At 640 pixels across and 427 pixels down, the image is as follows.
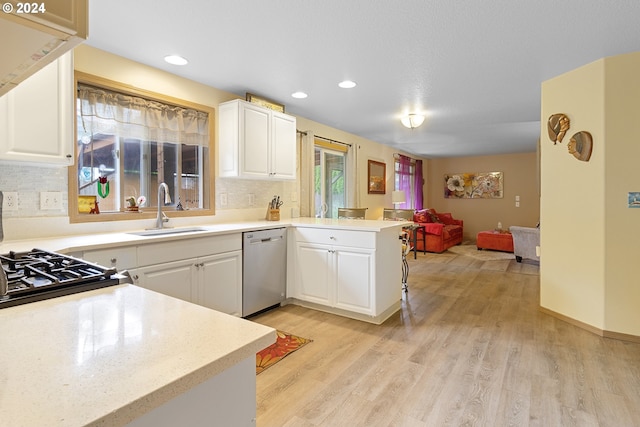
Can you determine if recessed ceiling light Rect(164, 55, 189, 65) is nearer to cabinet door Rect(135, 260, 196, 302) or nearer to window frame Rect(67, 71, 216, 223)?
window frame Rect(67, 71, 216, 223)

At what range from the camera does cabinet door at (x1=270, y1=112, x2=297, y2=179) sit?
3699 millimetres

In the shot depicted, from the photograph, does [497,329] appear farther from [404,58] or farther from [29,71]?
[29,71]

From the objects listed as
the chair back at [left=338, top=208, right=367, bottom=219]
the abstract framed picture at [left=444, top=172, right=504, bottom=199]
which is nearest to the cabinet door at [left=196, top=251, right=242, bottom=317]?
the chair back at [left=338, top=208, right=367, bottom=219]

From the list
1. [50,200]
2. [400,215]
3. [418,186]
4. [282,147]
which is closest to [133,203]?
[50,200]

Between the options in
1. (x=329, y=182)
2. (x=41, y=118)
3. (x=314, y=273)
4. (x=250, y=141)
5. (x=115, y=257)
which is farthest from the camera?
(x=329, y=182)

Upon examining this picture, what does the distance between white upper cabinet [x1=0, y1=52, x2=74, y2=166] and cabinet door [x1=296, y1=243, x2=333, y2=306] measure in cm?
203

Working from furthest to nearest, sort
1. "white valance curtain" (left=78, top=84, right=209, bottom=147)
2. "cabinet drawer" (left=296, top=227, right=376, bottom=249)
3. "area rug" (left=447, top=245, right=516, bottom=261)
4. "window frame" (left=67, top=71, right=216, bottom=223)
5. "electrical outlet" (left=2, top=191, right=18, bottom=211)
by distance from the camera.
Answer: "area rug" (left=447, top=245, right=516, bottom=261), "cabinet drawer" (left=296, top=227, right=376, bottom=249), "white valance curtain" (left=78, top=84, right=209, bottom=147), "window frame" (left=67, top=71, right=216, bottom=223), "electrical outlet" (left=2, top=191, right=18, bottom=211)

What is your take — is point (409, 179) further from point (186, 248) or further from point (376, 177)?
point (186, 248)

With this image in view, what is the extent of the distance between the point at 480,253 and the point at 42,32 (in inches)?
285

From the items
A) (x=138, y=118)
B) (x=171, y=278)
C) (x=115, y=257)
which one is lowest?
(x=171, y=278)

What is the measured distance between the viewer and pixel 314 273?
3.30 metres

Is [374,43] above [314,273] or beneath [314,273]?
above

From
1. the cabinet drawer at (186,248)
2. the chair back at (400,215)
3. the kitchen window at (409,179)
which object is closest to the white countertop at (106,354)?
the cabinet drawer at (186,248)

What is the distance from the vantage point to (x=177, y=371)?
0.58 metres
